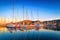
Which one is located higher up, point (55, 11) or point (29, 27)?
point (55, 11)

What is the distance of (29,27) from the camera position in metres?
5.45

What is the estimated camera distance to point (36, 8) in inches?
214

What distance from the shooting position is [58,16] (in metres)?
5.40

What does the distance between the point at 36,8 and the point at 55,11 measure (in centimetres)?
42

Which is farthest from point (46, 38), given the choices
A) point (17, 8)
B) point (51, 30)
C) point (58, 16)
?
point (17, 8)

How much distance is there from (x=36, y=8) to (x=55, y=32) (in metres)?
0.67

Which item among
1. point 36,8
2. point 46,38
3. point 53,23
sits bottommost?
point 46,38

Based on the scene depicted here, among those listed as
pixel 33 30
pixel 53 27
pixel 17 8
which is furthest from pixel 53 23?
pixel 17 8

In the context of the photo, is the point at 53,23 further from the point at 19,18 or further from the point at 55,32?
the point at 19,18

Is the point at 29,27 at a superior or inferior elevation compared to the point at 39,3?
inferior

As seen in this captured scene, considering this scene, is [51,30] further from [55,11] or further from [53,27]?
[55,11]

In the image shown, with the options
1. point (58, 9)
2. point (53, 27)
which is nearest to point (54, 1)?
point (58, 9)

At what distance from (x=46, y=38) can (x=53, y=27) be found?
29 centimetres

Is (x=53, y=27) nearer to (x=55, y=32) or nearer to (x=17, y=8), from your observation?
(x=55, y=32)
